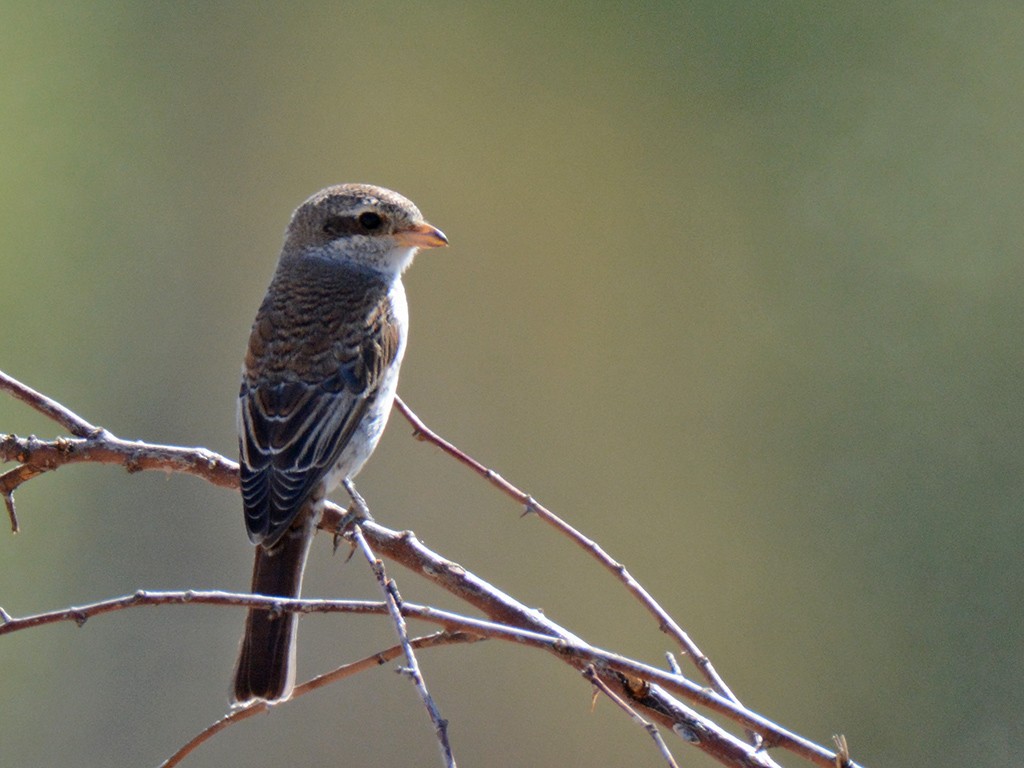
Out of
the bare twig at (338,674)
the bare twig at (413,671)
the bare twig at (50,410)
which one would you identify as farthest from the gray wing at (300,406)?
the bare twig at (413,671)

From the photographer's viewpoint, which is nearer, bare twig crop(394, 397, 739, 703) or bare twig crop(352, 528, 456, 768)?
bare twig crop(352, 528, 456, 768)

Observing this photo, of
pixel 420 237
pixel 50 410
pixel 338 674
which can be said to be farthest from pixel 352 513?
pixel 420 237

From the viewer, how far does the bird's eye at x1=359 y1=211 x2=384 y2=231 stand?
10.9 feet

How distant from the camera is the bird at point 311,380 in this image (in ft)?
8.44

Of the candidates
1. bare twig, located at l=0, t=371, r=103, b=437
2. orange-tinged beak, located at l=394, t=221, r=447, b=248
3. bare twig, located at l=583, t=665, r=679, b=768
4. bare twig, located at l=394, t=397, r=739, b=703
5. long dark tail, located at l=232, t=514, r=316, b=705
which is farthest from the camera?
orange-tinged beak, located at l=394, t=221, r=447, b=248

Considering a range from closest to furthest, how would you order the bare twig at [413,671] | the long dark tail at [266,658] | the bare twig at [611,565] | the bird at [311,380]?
the bare twig at [413,671] < the bare twig at [611,565] < the long dark tail at [266,658] < the bird at [311,380]

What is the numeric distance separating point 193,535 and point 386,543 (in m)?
3.23

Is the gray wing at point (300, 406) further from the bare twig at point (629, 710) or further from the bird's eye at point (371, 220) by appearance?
the bare twig at point (629, 710)

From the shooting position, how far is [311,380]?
2.92 metres

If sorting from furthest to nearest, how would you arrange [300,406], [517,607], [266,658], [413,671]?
[300,406]
[266,658]
[517,607]
[413,671]

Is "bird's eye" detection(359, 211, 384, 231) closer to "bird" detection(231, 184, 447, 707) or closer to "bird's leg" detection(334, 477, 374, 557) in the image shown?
"bird" detection(231, 184, 447, 707)

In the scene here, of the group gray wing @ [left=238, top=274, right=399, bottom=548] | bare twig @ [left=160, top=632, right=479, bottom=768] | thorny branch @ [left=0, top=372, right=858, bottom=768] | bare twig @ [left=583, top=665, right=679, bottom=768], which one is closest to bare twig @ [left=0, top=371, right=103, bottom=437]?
thorny branch @ [left=0, top=372, right=858, bottom=768]

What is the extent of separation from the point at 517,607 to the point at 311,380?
1241 millimetres

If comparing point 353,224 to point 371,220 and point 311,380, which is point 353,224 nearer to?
point 371,220
